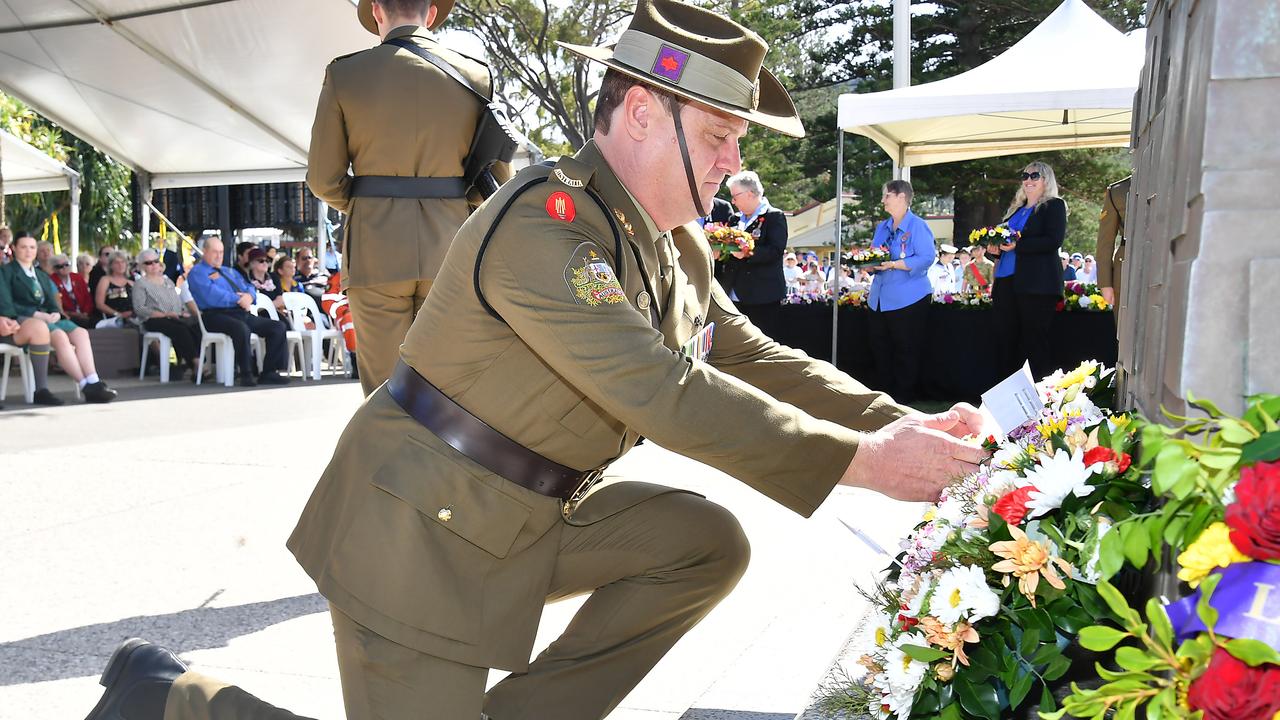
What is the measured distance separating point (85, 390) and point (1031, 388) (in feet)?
34.1

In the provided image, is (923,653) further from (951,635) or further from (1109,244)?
(1109,244)

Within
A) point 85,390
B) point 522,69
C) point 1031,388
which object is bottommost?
point 85,390

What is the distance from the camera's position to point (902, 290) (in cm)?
1018

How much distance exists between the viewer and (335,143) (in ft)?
14.3

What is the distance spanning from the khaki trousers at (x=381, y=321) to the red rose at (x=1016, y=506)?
2842 mm

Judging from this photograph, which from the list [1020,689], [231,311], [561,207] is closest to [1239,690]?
[1020,689]

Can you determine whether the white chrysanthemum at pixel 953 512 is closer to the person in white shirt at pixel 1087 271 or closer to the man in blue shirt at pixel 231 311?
the man in blue shirt at pixel 231 311

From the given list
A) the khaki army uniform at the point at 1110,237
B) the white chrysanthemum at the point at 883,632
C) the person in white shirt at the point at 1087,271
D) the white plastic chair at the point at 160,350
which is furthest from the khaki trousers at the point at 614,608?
the person in white shirt at the point at 1087,271

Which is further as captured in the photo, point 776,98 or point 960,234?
point 960,234

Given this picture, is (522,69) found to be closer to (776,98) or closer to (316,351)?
(316,351)

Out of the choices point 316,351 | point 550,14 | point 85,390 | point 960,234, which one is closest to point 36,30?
point 85,390

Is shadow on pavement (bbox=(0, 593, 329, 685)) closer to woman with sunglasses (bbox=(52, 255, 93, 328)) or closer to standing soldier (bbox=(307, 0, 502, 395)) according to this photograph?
standing soldier (bbox=(307, 0, 502, 395))

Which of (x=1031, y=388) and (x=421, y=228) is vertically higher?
(x=421, y=228)

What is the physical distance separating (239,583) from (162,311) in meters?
10.2
